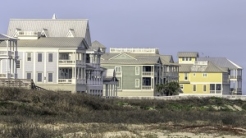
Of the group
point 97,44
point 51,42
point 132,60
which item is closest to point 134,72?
point 132,60

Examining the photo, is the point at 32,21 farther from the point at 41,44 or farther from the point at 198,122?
the point at 198,122

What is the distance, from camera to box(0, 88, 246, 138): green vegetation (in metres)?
32.7

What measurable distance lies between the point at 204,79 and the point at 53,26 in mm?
35597

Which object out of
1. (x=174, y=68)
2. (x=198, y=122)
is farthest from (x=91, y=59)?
(x=198, y=122)

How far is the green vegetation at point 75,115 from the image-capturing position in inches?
1286

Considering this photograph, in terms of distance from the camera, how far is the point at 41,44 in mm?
84750

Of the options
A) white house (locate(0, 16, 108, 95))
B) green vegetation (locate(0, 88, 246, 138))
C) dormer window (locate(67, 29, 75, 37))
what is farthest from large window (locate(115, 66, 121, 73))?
green vegetation (locate(0, 88, 246, 138))

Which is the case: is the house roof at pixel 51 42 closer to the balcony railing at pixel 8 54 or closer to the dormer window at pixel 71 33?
the balcony railing at pixel 8 54

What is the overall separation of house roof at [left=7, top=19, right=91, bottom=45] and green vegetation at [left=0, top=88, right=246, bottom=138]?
29074 millimetres

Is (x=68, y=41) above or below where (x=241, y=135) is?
above

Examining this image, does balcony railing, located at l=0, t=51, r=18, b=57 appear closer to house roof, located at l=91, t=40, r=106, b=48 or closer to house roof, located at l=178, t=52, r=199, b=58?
house roof, located at l=91, t=40, r=106, b=48

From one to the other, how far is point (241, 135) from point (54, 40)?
54.1 metres

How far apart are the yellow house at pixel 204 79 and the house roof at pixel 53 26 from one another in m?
29.5

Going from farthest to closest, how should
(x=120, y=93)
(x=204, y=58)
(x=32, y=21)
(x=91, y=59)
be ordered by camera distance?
(x=204, y=58) < (x=120, y=93) < (x=32, y=21) < (x=91, y=59)
